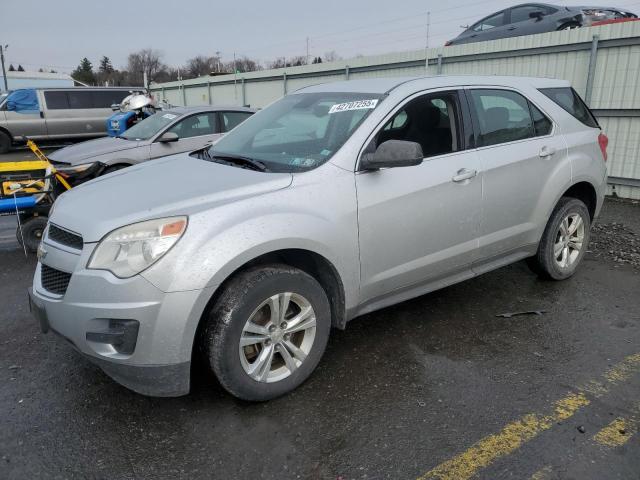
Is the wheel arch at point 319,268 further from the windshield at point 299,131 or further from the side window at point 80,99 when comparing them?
the side window at point 80,99

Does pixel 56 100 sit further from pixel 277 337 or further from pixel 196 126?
pixel 277 337

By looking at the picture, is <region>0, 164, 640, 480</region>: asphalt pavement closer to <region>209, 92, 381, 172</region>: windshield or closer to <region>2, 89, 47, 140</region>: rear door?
<region>209, 92, 381, 172</region>: windshield

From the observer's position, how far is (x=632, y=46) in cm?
774

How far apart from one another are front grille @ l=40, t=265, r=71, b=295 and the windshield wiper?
1212 millimetres

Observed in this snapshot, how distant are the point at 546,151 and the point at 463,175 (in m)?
1.07

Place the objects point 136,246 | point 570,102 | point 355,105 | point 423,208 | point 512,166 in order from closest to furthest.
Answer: point 136,246, point 423,208, point 355,105, point 512,166, point 570,102

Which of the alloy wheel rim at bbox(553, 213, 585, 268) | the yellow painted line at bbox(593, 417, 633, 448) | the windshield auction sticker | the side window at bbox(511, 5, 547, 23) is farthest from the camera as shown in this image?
the side window at bbox(511, 5, 547, 23)

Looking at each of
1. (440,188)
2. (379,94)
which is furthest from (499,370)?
(379,94)

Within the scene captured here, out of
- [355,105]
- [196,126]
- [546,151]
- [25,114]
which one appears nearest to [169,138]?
[196,126]

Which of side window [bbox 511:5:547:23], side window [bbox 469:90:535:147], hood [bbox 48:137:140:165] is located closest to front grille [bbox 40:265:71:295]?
side window [bbox 469:90:535:147]

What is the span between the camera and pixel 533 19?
11.6 metres

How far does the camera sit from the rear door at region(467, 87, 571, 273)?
3.71 metres

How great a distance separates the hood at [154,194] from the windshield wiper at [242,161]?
79 millimetres

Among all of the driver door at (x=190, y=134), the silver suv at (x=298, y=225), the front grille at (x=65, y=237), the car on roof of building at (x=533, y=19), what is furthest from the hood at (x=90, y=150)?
the car on roof of building at (x=533, y=19)
